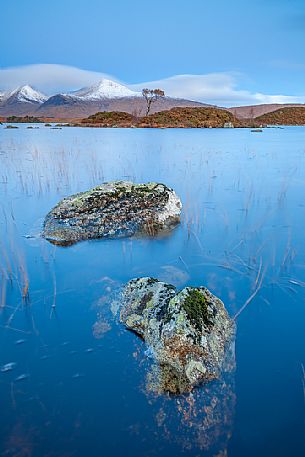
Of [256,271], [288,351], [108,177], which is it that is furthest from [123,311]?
[108,177]

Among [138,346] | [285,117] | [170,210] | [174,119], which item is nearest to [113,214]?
[170,210]

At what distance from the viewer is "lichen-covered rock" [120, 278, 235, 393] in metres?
2.97

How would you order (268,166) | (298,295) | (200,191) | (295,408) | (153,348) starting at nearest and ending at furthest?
(295,408)
(153,348)
(298,295)
(200,191)
(268,166)

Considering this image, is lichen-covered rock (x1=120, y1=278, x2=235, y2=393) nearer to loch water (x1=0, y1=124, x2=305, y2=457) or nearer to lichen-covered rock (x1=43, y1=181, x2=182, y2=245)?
loch water (x1=0, y1=124, x2=305, y2=457)

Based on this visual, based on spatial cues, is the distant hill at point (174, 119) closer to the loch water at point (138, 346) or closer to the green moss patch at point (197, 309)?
the loch water at point (138, 346)

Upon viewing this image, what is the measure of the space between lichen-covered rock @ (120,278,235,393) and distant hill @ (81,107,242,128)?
59110mm

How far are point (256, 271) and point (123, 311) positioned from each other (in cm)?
237

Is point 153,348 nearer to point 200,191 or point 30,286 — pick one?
point 30,286

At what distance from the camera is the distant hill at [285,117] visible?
84.6 metres

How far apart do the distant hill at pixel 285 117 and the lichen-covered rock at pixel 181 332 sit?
3574 inches

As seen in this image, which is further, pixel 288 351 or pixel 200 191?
pixel 200 191

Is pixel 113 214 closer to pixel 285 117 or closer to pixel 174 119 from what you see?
pixel 174 119

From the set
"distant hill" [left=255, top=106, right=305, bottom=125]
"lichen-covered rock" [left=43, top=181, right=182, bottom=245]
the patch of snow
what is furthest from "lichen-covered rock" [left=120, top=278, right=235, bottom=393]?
"distant hill" [left=255, top=106, right=305, bottom=125]

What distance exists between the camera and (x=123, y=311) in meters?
3.87
